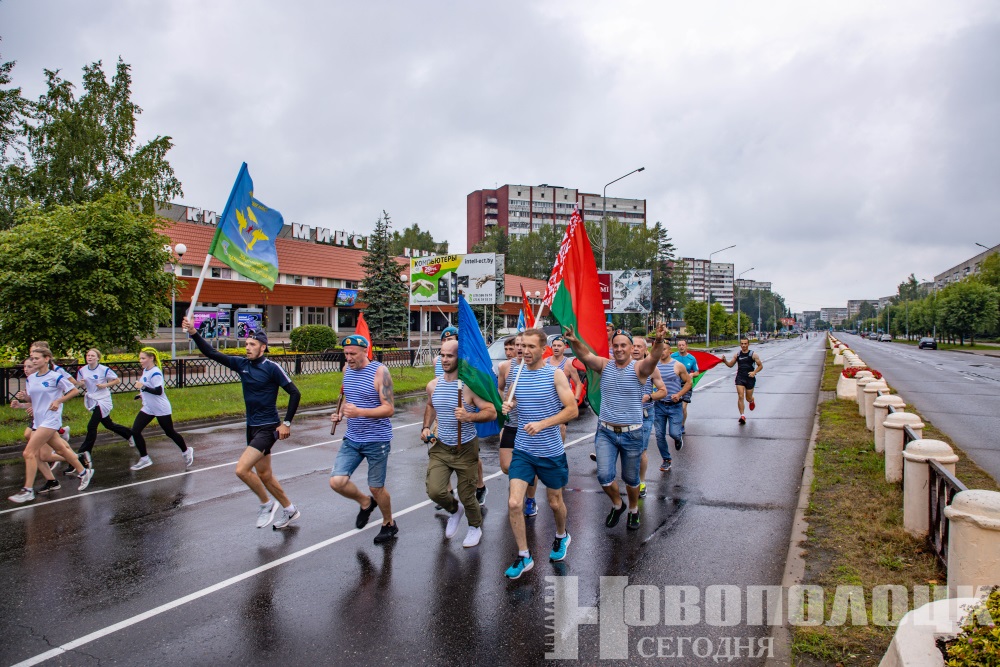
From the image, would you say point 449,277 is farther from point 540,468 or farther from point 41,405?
point 540,468

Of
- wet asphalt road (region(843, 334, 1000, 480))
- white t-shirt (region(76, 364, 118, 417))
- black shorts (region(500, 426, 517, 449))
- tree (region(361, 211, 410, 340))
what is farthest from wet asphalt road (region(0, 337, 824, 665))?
tree (region(361, 211, 410, 340))

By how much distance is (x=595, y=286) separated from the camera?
6.86 meters

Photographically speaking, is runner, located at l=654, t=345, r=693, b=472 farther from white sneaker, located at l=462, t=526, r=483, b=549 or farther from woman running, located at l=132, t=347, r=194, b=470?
woman running, located at l=132, t=347, r=194, b=470

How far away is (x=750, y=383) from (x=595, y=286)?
731 cm

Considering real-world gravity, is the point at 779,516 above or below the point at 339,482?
below

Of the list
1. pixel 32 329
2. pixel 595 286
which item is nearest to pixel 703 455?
pixel 595 286

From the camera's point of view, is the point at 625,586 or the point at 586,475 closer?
the point at 625,586

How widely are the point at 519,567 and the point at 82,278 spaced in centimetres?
1296

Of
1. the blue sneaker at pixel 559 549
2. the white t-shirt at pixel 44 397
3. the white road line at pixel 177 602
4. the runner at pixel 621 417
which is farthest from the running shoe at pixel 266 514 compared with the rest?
the runner at pixel 621 417

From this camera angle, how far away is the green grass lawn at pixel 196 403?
454 inches

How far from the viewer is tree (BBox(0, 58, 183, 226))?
27.7 meters

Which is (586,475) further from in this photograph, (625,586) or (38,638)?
(38,638)

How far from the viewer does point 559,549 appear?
5156 millimetres

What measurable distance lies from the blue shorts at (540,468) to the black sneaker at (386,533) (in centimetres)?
152
